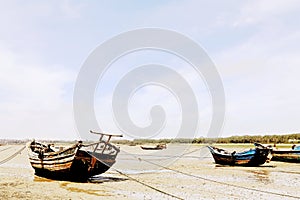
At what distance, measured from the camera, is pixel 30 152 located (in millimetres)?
18203

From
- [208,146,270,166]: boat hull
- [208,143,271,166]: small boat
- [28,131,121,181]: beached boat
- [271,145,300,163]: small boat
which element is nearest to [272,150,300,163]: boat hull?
Result: [271,145,300,163]: small boat

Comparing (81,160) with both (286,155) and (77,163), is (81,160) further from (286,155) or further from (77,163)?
(286,155)

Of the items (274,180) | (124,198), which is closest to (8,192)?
(124,198)

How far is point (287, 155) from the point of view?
2577cm

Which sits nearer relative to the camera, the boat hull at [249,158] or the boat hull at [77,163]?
the boat hull at [77,163]

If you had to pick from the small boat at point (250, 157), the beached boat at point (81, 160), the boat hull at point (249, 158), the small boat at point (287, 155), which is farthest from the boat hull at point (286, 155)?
the beached boat at point (81, 160)

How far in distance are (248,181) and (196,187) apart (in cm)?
353

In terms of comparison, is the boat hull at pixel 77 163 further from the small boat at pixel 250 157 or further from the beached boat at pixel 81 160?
the small boat at pixel 250 157

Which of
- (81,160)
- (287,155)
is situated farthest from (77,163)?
(287,155)

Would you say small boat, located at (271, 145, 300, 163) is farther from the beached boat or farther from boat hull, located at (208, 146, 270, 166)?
the beached boat

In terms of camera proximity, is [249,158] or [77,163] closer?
[77,163]

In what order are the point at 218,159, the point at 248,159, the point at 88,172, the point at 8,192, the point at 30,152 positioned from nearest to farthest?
the point at 8,192 → the point at 88,172 → the point at 30,152 → the point at 248,159 → the point at 218,159

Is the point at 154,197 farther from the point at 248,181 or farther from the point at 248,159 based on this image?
the point at 248,159

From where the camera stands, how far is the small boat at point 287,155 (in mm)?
25250
